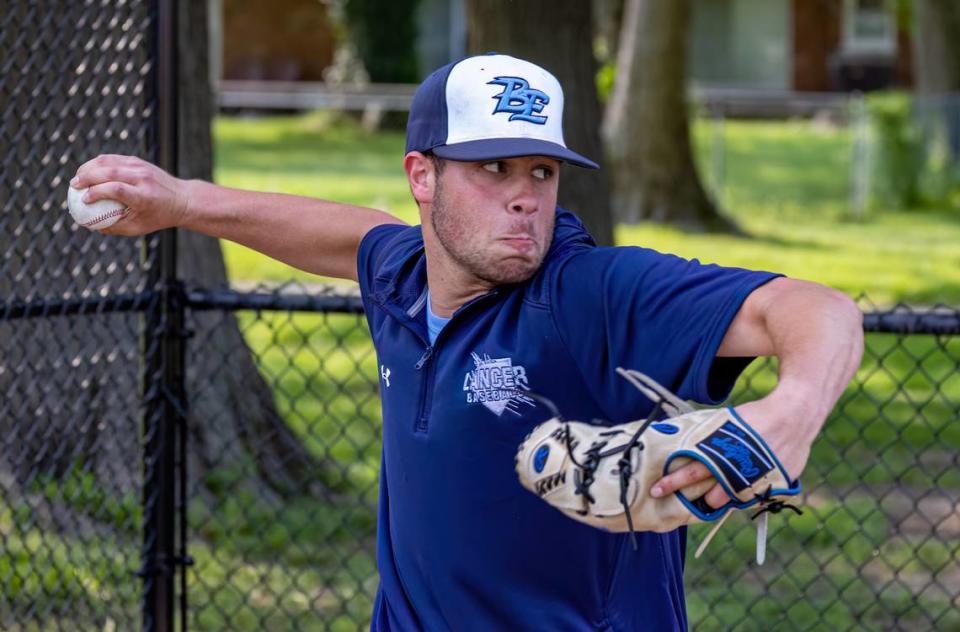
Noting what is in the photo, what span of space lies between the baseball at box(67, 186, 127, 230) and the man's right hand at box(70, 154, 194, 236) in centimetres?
1

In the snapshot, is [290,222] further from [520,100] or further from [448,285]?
[520,100]

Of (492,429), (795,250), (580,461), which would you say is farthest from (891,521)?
(795,250)

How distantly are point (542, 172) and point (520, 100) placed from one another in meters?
0.15

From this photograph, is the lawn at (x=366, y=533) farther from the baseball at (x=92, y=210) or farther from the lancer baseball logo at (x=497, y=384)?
the lancer baseball logo at (x=497, y=384)

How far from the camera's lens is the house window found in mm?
31703

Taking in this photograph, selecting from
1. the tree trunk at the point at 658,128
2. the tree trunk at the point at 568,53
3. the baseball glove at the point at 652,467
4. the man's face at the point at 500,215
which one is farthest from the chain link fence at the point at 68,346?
the tree trunk at the point at 658,128

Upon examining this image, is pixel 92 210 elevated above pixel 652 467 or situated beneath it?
elevated above

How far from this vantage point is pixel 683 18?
51.9ft

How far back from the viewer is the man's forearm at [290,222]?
3.43 meters

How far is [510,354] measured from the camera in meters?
2.66

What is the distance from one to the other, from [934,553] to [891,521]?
264 mm

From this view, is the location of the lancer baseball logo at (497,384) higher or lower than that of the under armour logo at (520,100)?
lower

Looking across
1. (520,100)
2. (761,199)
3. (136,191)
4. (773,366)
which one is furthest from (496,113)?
(761,199)

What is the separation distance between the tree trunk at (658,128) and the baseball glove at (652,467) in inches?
531
